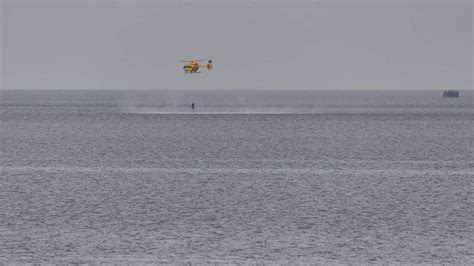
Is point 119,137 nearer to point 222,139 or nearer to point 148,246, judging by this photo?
point 222,139

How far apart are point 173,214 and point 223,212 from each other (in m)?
1.64

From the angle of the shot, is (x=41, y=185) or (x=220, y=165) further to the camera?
(x=220, y=165)

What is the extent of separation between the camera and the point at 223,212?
2694 cm

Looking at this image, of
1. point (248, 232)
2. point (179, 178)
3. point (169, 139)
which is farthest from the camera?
point (169, 139)

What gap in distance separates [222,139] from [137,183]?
4400 centimetres

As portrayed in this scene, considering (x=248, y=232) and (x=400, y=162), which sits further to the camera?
(x=400, y=162)

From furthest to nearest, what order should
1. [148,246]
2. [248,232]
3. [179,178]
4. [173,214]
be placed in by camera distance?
[179,178]
[173,214]
[248,232]
[148,246]

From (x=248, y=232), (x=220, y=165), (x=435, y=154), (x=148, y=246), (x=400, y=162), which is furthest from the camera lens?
(x=435, y=154)

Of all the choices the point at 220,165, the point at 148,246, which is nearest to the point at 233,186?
the point at 220,165

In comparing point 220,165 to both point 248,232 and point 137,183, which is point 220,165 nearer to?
point 137,183

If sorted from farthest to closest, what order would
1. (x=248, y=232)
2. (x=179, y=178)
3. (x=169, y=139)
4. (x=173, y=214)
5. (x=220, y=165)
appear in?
1. (x=169, y=139)
2. (x=220, y=165)
3. (x=179, y=178)
4. (x=173, y=214)
5. (x=248, y=232)

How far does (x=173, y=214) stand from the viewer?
26.3 m

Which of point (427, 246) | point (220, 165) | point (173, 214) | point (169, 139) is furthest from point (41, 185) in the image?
point (169, 139)

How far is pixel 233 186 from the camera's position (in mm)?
36219
